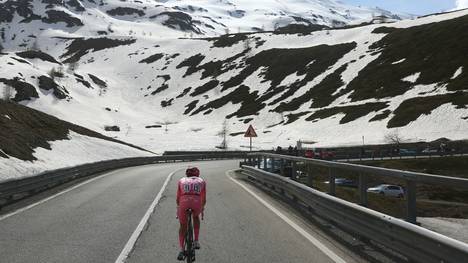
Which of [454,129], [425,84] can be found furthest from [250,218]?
[425,84]

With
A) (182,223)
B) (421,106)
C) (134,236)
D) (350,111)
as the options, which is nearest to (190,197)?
(182,223)

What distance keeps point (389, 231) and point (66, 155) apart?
3626 cm

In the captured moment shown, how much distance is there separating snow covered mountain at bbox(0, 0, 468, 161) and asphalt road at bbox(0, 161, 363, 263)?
56.9 m

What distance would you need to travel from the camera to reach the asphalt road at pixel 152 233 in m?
8.28

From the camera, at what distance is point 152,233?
10.4m

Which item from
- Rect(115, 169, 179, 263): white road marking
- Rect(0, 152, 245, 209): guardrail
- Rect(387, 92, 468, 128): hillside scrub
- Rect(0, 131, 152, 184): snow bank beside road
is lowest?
Rect(115, 169, 179, 263): white road marking

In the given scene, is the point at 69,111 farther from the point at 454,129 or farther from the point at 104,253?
the point at 104,253

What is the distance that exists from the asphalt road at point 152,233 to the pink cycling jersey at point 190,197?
89 centimetres

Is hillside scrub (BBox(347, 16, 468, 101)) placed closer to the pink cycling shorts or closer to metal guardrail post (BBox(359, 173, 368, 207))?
metal guardrail post (BBox(359, 173, 368, 207))

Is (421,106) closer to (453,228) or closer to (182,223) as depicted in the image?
(453,228)

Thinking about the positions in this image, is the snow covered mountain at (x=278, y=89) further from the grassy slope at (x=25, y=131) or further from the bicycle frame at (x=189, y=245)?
the bicycle frame at (x=189, y=245)

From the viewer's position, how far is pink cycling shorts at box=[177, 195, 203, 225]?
25.1 ft

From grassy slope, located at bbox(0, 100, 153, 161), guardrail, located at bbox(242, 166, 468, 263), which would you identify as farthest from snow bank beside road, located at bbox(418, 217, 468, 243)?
→ grassy slope, located at bbox(0, 100, 153, 161)

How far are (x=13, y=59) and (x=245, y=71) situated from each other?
2368 inches
